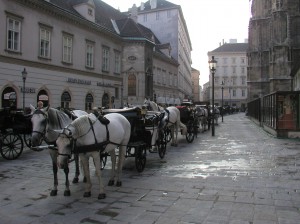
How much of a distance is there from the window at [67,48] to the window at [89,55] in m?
2.39

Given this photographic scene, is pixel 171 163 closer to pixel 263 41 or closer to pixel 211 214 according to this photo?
pixel 211 214

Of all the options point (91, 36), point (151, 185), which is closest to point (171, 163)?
point (151, 185)

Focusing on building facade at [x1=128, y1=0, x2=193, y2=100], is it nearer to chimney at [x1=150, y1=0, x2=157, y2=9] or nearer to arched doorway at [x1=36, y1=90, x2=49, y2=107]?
chimney at [x1=150, y1=0, x2=157, y2=9]

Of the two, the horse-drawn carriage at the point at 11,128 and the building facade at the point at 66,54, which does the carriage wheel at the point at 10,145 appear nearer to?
the horse-drawn carriage at the point at 11,128

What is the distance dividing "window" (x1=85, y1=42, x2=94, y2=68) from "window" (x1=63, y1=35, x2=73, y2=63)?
7.85ft

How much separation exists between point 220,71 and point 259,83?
7030cm

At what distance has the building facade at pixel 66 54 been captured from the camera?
24281 millimetres

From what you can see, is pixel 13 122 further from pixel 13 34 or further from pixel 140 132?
pixel 13 34

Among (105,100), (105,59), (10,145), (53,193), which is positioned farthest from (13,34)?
(53,193)

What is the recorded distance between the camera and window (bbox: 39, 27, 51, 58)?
27.1 meters

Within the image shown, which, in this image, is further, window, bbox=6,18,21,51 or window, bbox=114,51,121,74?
window, bbox=114,51,121,74

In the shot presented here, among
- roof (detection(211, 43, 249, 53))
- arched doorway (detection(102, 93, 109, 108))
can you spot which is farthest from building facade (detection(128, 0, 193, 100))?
roof (detection(211, 43, 249, 53))

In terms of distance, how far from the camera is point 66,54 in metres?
29.9

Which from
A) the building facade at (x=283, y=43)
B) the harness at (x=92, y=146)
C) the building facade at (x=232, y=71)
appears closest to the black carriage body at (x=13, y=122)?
the harness at (x=92, y=146)
